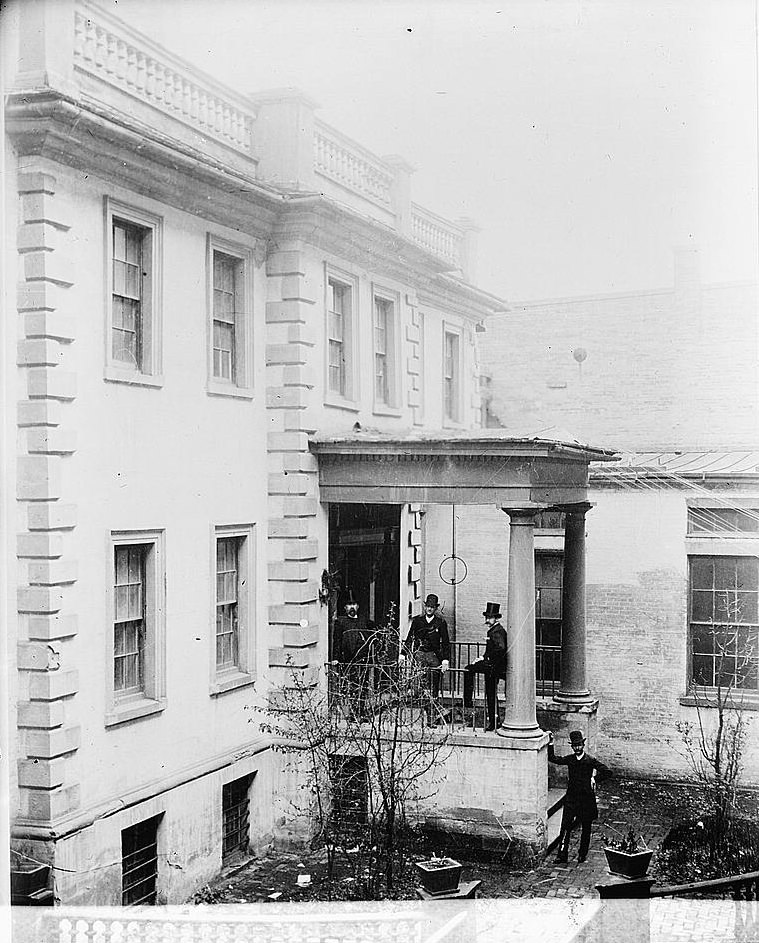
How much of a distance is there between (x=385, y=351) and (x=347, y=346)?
595 millimetres

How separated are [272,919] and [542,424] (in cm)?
575

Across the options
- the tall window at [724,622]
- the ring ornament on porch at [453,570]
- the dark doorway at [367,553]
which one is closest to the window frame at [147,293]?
the dark doorway at [367,553]

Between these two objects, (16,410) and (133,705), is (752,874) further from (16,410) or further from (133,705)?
(16,410)

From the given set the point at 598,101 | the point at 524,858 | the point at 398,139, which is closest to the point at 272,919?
the point at 524,858

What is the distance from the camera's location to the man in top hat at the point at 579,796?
10.2 m

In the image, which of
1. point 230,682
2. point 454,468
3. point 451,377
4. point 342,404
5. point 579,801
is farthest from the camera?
point 451,377

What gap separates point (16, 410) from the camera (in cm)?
811

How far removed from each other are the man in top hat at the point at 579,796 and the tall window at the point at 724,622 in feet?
4.59

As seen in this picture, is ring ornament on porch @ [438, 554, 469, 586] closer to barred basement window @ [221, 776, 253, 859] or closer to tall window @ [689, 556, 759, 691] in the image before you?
tall window @ [689, 556, 759, 691]

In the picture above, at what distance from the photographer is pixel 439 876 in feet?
27.0

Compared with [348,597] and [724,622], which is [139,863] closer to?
[348,597]

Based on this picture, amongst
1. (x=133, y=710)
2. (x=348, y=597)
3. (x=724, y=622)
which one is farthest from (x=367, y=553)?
(x=724, y=622)

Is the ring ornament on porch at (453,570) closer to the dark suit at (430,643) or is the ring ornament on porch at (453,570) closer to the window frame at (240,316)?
the dark suit at (430,643)

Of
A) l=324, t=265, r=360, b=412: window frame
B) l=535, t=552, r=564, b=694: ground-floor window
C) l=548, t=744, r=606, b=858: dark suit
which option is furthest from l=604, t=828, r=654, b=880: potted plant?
l=324, t=265, r=360, b=412: window frame
